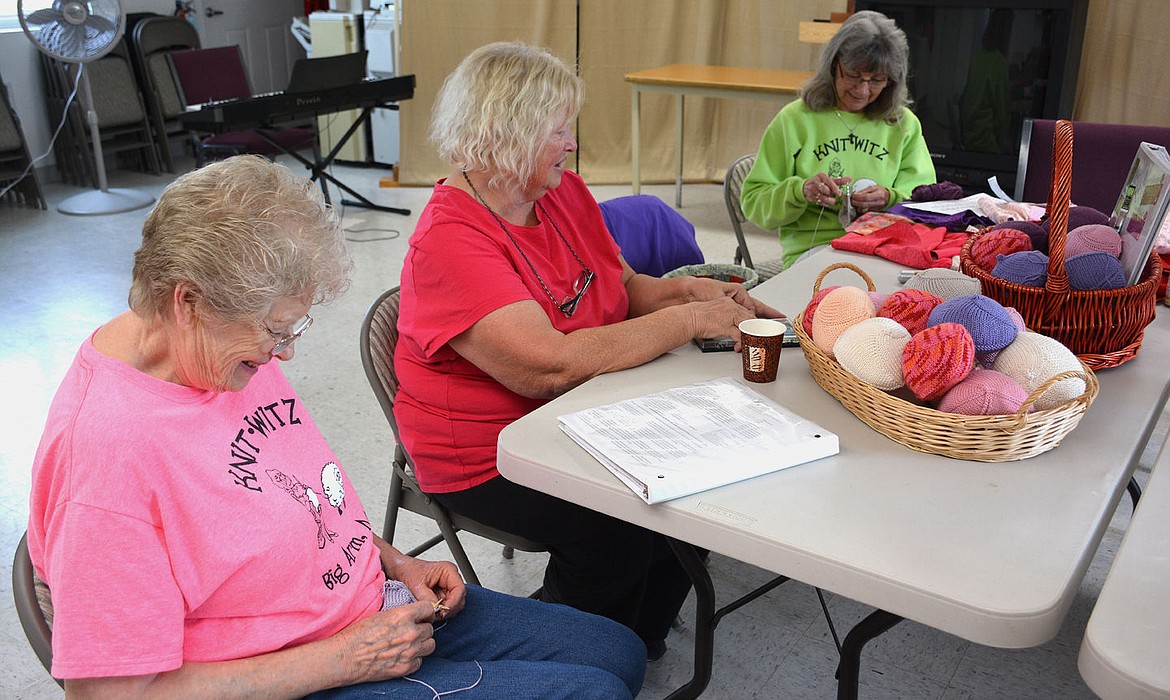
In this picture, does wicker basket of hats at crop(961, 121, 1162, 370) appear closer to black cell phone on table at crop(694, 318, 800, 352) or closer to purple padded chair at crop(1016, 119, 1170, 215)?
black cell phone on table at crop(694, 318, 800, 352)

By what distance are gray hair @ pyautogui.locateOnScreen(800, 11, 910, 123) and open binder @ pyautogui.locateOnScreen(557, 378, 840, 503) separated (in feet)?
5.27

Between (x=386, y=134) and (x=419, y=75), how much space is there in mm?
701

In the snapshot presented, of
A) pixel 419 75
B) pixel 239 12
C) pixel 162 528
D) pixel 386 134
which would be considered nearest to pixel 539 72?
pixel 162 528

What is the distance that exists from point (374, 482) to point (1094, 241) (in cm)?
185

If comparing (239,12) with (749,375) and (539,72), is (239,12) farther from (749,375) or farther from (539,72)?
(749,375)

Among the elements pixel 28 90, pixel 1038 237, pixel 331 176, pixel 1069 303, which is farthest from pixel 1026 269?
pixel 28 90

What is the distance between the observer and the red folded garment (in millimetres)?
2133

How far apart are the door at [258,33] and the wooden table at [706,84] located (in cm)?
298

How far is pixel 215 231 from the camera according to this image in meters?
1.08

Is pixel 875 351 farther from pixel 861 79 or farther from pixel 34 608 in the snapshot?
pixel 861 79

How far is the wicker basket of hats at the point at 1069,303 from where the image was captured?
1506 mm

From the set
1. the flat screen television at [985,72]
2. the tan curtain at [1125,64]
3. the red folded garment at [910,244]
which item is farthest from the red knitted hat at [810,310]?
the tan curtain at [1125,64]

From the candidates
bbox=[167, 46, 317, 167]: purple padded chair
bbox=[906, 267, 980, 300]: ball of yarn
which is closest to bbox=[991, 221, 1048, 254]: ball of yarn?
bbox=[906, 267, 980, 300]: ball of yarn

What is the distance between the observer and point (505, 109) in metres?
1.69
